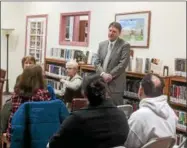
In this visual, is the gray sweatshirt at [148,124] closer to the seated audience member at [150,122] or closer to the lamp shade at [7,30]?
the seated audience member at [150,122]

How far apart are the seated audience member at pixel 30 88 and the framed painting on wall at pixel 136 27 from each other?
279 cm

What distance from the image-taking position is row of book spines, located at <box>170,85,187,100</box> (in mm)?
4508

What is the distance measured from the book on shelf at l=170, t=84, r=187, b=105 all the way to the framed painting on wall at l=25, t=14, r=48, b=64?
13.7 ft

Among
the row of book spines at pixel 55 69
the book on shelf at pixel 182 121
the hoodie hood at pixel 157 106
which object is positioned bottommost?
the book on shelf at pixel 182 121

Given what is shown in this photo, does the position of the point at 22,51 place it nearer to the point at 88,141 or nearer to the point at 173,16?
the point at 173,16

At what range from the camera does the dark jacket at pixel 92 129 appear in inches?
76.9

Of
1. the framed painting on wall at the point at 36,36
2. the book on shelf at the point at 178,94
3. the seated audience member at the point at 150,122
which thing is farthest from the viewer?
the framed painting on wall at the point at 36,36

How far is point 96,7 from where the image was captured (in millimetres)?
6461

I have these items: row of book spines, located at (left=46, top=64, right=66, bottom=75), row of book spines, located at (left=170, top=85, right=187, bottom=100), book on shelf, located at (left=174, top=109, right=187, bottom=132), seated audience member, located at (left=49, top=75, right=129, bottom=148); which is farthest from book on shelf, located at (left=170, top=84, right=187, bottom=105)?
row of book spines, located at (left=46, top=64, right=66, bottom=75)

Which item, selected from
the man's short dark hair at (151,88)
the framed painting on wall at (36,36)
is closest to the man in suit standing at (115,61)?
the man's short dark hair at (151,88)

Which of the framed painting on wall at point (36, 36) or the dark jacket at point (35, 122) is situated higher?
the framed painting on wall at point (36, 36)

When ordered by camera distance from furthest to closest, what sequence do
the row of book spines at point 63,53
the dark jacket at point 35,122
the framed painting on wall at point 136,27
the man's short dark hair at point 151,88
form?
the row of book spines at point 63,53
the framed painting on wall at point 136,27
the dark jacket at point 35,122
the man's short dark hair at point 151,88

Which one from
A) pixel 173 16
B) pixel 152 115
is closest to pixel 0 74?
pixel 173 16

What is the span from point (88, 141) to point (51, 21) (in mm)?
6081
